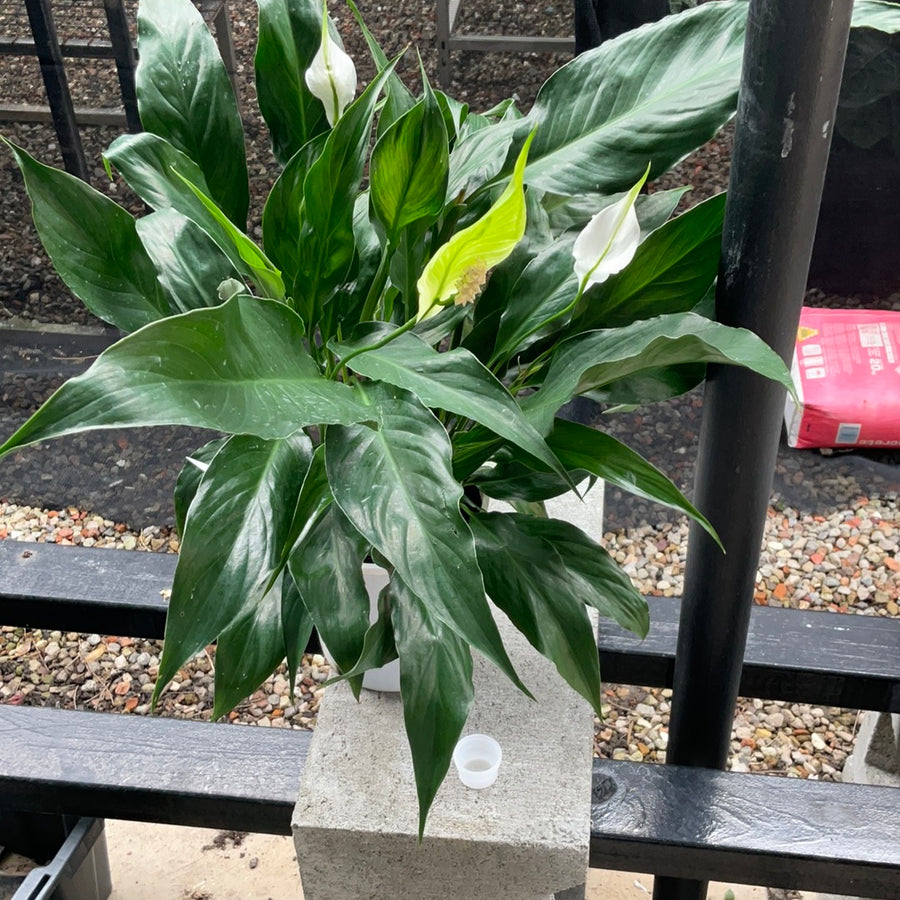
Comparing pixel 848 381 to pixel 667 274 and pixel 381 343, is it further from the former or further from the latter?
pixel 381 343

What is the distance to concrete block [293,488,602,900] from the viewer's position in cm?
74

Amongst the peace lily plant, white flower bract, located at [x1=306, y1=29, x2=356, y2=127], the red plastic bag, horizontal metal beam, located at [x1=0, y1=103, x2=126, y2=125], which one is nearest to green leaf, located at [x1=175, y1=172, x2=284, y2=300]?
the peace lily plant

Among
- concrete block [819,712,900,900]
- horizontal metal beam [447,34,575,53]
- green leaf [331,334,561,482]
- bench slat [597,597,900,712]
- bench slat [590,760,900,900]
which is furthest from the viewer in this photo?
horizontal metal beam [447,34,575,53]

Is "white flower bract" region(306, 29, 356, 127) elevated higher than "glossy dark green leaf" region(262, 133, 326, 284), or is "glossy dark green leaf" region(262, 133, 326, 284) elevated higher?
"white flower bract" region(306, 29, 356, 127)

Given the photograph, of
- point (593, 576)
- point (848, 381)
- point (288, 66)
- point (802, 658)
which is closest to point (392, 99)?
point (288, 66)

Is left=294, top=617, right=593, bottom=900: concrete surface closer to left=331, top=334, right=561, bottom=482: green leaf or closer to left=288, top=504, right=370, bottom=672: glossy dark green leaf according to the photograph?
left=288, top=504, right=370, bottom=672: glossy dark green leaf

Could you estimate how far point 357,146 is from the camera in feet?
2.12

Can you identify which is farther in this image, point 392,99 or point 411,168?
point 392,99

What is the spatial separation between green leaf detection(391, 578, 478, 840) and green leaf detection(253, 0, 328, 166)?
39 cm

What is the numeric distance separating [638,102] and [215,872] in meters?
1.13

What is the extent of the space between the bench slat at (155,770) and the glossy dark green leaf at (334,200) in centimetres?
41

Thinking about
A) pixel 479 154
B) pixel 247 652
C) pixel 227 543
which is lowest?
pixel 247 652

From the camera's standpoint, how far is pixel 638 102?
72cm

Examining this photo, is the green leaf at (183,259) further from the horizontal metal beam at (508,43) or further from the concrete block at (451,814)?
the horizontal metal beam at (508,43)
